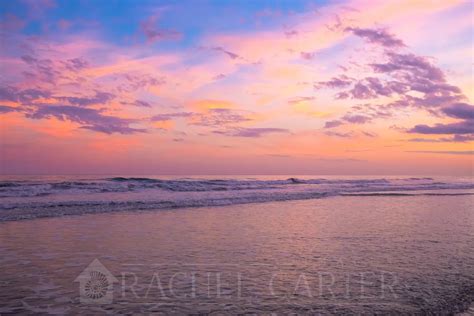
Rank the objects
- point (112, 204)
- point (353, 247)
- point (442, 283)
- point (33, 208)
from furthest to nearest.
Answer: point (112, 204)
point (33, 208)
point (353, 247)
point (442, 283)

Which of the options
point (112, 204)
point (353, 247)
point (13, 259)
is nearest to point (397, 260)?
point (353, 247)

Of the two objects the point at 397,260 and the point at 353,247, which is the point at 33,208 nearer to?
the point at 353,247

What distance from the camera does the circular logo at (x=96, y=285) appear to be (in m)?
6.64

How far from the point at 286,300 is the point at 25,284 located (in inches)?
200

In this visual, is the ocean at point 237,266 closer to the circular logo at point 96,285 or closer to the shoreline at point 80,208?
the circular logo at point 96,285

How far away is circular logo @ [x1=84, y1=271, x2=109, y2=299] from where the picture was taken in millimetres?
6635

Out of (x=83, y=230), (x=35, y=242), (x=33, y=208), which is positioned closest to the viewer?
(x=35, y=242)

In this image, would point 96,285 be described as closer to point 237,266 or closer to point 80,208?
point 237,266

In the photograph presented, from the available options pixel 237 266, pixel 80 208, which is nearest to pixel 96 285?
pixel 237 266

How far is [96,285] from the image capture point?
7.13 meters

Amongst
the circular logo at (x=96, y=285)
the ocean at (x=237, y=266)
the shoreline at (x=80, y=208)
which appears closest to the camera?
the ocean at (x=237, y=266)

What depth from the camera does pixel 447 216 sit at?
17453 mm

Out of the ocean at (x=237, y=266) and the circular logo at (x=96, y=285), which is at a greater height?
the ocean at (x=237, y=266)

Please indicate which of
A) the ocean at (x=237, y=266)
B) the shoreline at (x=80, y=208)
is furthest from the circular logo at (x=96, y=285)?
the shoreline at (x=80, y=208)
